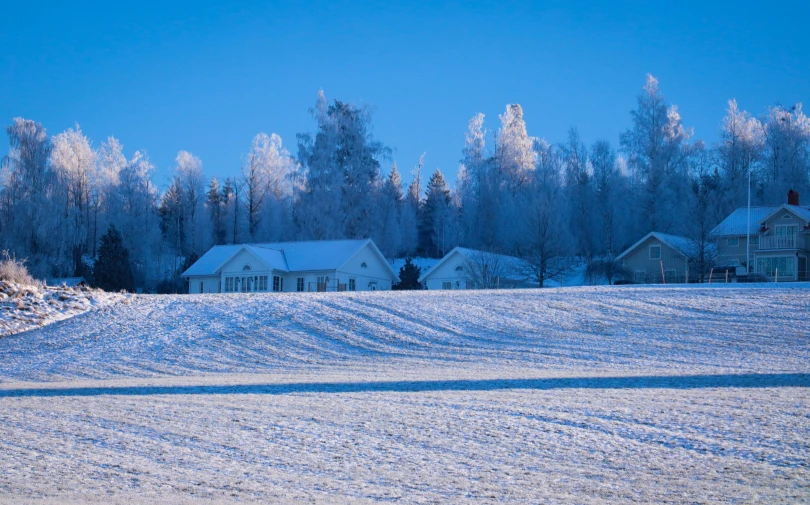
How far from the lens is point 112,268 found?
5194 centimetres

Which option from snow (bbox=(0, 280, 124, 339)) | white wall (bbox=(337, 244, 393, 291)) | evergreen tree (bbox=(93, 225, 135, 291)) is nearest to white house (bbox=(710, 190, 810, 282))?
white wall (bbox=(337, 244, 393, 291))

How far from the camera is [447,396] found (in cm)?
1307

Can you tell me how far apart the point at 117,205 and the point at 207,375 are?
55.4 metres

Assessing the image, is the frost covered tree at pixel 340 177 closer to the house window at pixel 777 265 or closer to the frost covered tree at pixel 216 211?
the frost covered tree at pixel 216 211

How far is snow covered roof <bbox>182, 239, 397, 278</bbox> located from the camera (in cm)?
5216

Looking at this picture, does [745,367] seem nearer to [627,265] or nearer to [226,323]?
[226,323]

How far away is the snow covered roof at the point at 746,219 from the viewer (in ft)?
161

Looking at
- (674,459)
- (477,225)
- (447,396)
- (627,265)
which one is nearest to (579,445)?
(674,459)

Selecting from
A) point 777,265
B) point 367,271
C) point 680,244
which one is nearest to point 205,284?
point 367,271

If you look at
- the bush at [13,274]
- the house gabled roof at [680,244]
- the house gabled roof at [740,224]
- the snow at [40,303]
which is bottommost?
the snow at [40,303]

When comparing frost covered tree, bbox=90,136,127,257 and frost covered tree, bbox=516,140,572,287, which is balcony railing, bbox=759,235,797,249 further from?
frost covered tree, bbox=90,136,127,257

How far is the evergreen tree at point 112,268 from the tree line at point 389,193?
6134 millimetres

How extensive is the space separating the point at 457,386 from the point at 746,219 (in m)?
43.2

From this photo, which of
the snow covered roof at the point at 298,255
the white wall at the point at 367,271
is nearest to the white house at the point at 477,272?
the white wall at the point at 367,271
